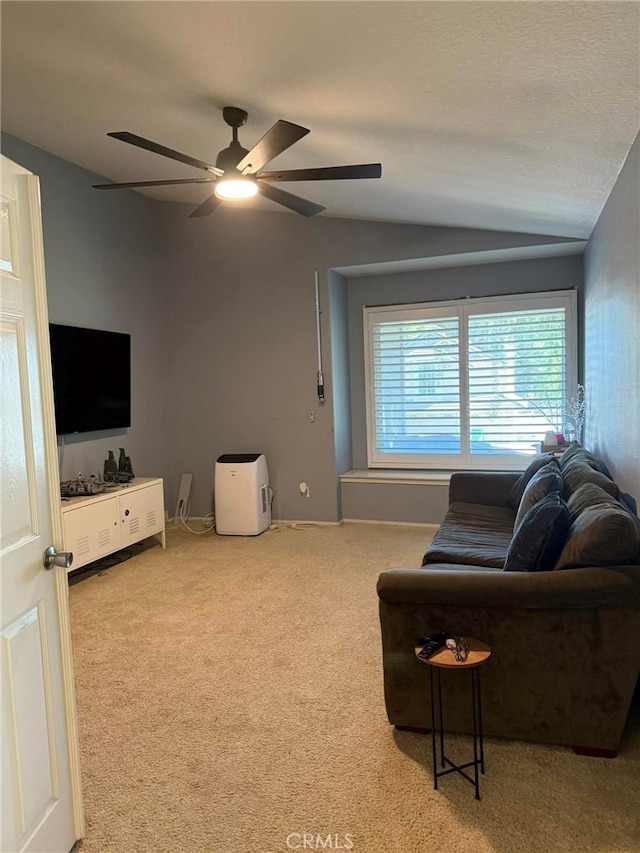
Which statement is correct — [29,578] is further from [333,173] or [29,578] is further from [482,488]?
[482,488]

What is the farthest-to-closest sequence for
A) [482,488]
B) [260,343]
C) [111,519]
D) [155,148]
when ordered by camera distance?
1. [260,343]
2. [111,519]
3. [482,488]
4. [155,148]

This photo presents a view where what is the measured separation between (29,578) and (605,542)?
188 cm

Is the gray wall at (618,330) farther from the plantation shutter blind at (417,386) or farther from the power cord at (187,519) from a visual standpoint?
the power cord at (187,519)

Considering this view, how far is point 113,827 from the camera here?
187 centimetres

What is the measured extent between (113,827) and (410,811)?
0.98m

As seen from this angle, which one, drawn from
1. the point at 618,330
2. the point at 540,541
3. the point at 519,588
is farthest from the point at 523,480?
the point at 519,588

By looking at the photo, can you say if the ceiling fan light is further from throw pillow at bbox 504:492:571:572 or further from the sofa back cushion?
the sofa back cushion

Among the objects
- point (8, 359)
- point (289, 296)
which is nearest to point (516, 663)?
point (8, 359)

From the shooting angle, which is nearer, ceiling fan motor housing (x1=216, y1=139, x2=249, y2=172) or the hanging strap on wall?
ceiling fan motor housing (x1=216, y1=139, x2=249, y2=172)

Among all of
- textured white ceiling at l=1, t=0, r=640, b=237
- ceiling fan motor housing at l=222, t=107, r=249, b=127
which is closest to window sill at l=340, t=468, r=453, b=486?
textured white ceiling at l=1, t=0, r=640, b=237

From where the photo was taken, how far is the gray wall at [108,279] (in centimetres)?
450

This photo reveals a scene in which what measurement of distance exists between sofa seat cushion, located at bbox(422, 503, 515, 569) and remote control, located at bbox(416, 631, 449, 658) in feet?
3.05

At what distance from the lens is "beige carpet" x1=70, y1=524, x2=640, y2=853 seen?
1806 mm

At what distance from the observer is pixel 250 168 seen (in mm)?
2943
